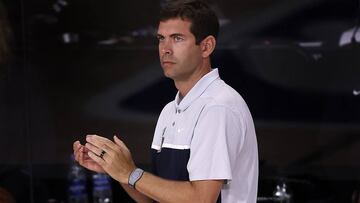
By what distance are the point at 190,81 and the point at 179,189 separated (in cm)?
37

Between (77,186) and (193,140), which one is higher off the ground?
(193,140)

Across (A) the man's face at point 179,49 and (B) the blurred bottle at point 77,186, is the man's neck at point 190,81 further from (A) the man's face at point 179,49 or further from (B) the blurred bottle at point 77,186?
(B) the blurred bottle at point 77,186

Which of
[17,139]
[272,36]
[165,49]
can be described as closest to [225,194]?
[165,49]

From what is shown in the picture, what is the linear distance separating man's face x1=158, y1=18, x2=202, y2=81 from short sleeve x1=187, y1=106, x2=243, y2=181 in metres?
0.18

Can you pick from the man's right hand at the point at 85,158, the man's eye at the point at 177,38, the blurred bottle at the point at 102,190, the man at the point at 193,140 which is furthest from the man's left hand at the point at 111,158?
the blurred bottle at the point at 102,190

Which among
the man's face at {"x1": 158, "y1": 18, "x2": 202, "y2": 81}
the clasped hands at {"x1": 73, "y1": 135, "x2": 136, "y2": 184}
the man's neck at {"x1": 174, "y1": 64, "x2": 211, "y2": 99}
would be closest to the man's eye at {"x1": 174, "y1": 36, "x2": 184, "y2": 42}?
the man's face at {"x1": 158, "y1": 18, "x2": 202, "y2": 81}

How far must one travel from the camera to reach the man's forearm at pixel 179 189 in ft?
6.24

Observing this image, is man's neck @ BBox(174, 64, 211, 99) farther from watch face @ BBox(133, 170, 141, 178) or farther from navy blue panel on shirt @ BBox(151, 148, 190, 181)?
watch face @ BBox(133, 170, 141, 178)

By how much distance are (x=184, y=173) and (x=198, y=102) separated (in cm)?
22

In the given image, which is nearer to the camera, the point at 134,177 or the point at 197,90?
the point at 134,177

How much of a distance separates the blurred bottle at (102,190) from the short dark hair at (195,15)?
2754 millimetres

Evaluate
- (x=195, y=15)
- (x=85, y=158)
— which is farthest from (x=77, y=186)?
(x=195, y=15)

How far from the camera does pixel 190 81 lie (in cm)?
212

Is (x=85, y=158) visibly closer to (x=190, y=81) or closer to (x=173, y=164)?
(x=173, y=164)
